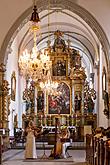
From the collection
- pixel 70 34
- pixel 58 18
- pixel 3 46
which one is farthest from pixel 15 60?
pixel 3 46

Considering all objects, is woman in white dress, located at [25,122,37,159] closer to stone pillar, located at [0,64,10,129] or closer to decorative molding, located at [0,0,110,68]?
stone pillar, located at [0,64,10,129]

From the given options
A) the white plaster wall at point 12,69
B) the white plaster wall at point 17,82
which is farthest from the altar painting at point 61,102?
the white plaster wall at point 12,69

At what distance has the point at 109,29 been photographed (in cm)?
1953

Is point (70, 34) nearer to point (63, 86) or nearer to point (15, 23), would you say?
point (63, 86)

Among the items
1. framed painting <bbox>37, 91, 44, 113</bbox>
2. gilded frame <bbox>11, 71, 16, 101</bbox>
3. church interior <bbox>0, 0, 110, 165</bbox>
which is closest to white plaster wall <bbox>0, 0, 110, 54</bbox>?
church interior <bbox>0, 0, 110, 165</bbox>

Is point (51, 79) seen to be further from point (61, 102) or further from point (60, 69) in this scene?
point (61, 102)

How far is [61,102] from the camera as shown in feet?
109

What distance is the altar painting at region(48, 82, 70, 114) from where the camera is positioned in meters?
32.9

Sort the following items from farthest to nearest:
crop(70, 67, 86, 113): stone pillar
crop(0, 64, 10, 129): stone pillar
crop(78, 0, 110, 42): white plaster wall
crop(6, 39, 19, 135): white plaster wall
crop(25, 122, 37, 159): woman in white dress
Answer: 1. crop(70, 67, 86, 113): stone pillar
2. crop(6, 39, 19, 135): white plaster wall
3. crop(0, 64, 10, 129): stone pillar
4. crop(78, 0, 110, 42): white plaster wall
5. crop(25, 122, 37, 159): woman in white dress

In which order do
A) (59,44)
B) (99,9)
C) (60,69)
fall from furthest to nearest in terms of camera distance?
(60,69)
(59,44)
(99,9)

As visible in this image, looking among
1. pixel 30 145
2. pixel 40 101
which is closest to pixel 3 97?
pixel 30 145

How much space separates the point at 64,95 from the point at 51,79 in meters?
2.42

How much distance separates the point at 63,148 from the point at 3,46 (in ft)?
17.6

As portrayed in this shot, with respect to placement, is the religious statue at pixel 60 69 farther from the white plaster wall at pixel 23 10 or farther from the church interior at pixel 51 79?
the white plaster wall at pixel 23 10
